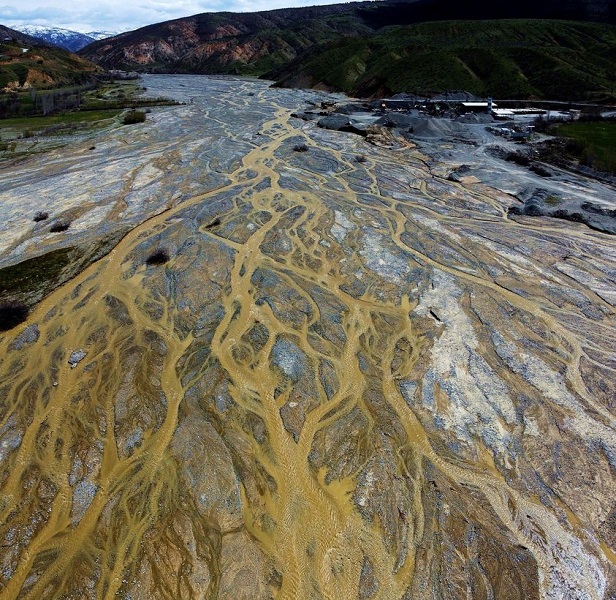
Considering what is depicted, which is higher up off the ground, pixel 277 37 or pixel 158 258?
pixel 277 37

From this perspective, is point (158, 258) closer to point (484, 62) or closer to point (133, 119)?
point (133, 119)

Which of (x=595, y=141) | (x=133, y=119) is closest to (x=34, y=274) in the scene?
(x=133, y=119)

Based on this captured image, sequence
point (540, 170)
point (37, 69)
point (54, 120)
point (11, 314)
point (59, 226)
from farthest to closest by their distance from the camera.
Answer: point (37, 69)
point (54, 120)
point (540, 170)
point (59, 226)
point (11, 314)

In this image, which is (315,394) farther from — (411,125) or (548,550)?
(411,125)

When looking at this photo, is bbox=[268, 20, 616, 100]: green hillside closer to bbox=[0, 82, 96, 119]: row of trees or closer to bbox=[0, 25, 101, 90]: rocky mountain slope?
bbox=[0, 82, 96, 119]: row of trees

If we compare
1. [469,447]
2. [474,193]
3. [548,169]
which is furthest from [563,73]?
[469,447]

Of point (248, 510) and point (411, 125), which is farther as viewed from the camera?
point (411, 125)

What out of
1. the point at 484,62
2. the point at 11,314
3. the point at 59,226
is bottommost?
the point at 59,226
